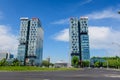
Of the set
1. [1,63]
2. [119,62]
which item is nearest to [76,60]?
[119,62]

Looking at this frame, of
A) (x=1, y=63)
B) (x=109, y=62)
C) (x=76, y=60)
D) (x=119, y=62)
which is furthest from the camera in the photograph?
(x=76, y=60)

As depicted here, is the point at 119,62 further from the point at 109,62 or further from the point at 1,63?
the point at 1,63

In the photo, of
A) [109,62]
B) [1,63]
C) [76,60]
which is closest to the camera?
[1,63]

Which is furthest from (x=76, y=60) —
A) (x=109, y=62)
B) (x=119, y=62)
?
(x=119, y=62)

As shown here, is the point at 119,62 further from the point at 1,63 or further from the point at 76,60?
the point at 1,63

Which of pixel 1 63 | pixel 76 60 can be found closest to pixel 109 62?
pixel 76 60

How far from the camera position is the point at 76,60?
629 ft

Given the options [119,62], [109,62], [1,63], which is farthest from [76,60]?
[1,63]

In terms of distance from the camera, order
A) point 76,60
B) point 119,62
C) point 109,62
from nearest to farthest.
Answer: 1. point 119,62
2. point 109,62
3. point 76,60

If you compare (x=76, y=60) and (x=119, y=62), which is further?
(x=76, y=60)

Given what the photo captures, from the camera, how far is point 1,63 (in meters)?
120

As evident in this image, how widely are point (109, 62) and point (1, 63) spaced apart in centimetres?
9808

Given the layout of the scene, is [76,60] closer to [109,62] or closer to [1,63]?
[109,62]

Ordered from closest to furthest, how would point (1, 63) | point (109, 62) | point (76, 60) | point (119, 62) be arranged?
point (1, 63) → point (119, 62) → point (109, 62) → point (76, 60)
